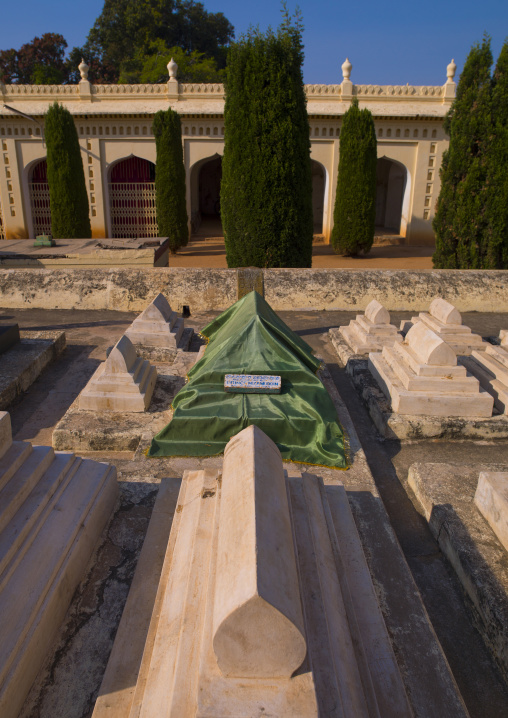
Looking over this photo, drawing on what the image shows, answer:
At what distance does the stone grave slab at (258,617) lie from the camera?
4.44 feet

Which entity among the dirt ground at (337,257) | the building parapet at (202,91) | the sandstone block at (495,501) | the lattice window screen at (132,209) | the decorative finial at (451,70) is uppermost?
the decorative finial at (451,70)

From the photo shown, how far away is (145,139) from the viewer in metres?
15.3

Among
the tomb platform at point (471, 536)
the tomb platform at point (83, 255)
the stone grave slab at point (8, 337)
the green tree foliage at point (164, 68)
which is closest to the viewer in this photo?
the tomb platform at point (471, 536)

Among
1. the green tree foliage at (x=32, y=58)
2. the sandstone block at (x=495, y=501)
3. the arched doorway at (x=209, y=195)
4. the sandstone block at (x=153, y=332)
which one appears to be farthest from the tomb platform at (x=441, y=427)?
the green tree foliage at (x=32, y=58)

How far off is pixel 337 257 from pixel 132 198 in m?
7.16

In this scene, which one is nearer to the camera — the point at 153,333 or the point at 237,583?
the point at 237,583

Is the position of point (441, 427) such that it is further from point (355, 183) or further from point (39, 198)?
point (39, 198)

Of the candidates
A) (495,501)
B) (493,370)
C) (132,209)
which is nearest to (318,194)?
(132,209)

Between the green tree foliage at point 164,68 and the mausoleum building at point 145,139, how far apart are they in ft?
41.0

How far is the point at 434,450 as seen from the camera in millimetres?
3639

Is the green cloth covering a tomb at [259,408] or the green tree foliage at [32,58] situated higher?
the green tree foliage at [32,58]

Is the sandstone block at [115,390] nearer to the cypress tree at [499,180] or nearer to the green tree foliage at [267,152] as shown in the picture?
the green tree foliage at [267,152]

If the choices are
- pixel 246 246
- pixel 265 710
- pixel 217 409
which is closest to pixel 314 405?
pixel 217 409

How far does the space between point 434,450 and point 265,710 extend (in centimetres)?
267
